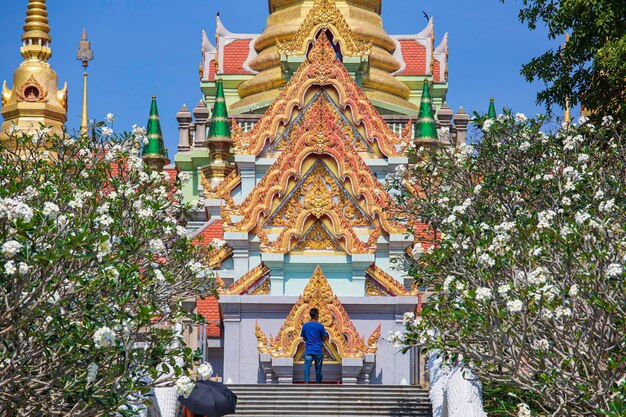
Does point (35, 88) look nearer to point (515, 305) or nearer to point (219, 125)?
point (219, 125)

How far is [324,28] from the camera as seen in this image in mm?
35219

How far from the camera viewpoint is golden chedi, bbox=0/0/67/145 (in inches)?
1877

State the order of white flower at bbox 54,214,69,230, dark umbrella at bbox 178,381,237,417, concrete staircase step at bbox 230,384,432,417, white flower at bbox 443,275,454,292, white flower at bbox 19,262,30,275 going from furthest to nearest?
concrete staircase step at bbox 230,384,432,417 → dark umbrella at bbox 178,381,237,417 → white flower at bbox 443,275,454,292 → white flower at bbox 54,214,69,230 → white flower at bbox 19,262,30,275

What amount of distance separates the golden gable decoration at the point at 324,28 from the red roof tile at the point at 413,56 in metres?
6.10

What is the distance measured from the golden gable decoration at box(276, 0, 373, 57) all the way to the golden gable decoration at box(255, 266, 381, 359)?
9094mm

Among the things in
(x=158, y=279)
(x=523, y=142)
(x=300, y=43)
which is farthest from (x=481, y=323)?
(x=300, y=43)

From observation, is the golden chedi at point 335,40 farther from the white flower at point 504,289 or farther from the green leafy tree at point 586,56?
the white flower at point 504,289

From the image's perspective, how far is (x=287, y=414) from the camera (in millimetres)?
22375

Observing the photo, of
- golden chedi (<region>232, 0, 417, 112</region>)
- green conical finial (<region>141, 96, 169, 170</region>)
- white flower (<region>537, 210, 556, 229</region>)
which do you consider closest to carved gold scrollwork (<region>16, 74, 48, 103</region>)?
golden chedi (<region>232, 0, 417, 112</region>)

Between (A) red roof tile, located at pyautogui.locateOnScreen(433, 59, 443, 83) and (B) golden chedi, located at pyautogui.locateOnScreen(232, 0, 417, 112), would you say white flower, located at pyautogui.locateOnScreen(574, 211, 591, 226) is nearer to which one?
(B) golden chedi, located at pyautogui.locateOnScreen(232, 0, 417, 112)

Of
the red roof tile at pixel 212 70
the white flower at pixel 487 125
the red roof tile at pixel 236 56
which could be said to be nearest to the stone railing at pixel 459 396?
the white flower at pixel 487 125

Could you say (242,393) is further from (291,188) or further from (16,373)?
(16,373)

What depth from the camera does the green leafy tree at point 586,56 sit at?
23656 millimetres

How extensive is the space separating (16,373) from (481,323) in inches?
175
